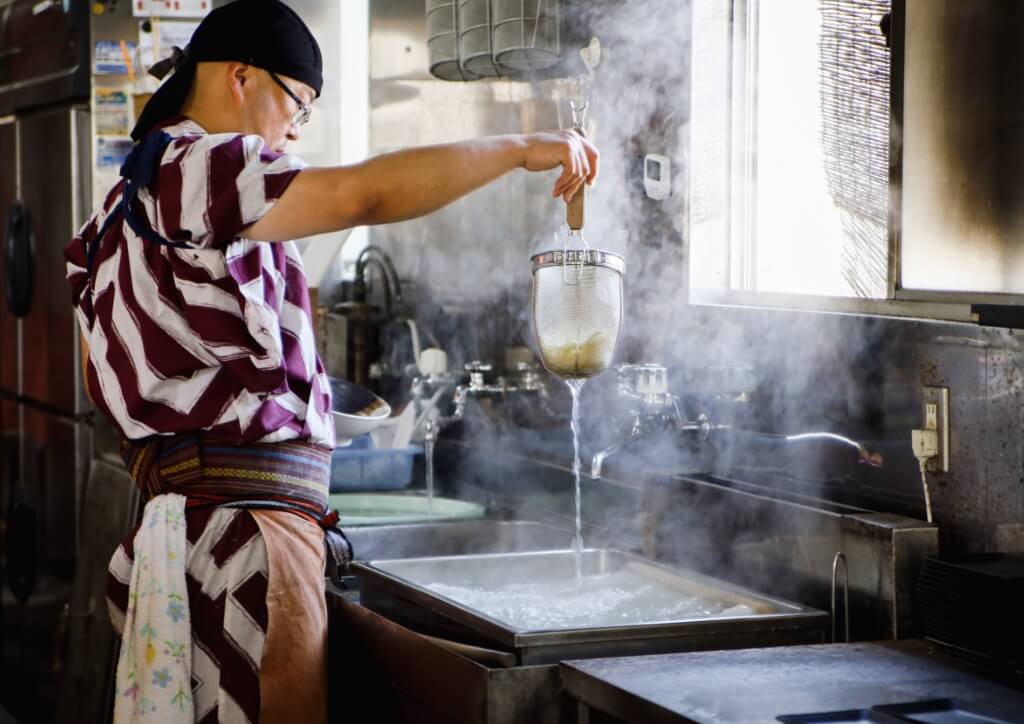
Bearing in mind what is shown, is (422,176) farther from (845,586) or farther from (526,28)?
(526,28)

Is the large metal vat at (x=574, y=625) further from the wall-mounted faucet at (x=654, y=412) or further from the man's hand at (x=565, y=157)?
the man's hand at (x=565, y=157)

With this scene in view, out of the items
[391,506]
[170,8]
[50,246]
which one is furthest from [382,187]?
[50,246]

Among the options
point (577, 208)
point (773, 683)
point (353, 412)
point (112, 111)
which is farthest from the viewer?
point (112, 111)

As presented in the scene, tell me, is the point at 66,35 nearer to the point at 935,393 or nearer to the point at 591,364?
the point at 591,364

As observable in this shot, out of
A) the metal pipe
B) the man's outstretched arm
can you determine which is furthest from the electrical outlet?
the man's outstretched arm

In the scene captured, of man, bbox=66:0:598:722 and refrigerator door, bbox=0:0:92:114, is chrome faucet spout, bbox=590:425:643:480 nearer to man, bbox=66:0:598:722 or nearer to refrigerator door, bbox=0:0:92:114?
man, bbox=66:0:598:722

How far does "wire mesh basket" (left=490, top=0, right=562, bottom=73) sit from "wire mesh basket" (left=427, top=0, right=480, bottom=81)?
17 cm

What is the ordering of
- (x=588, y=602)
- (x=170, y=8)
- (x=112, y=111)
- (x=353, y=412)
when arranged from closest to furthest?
(x=588, y=602) < (x=353, y=412) < (x=170, y=8) < (x=112, y=111)

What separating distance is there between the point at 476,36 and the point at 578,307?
4.19ft

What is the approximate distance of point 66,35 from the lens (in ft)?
14.9

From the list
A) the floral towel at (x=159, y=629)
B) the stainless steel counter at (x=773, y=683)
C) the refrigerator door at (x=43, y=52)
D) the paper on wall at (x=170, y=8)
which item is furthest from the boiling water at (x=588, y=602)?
the refrigerator door at (x=43, y=52)

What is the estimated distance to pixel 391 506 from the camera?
3.56 meters

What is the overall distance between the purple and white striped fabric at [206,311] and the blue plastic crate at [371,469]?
4.62 ft

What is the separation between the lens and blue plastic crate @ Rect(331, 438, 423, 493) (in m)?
3.63
